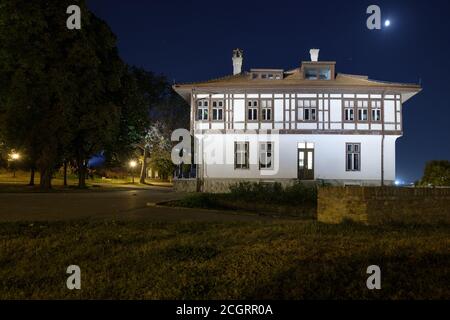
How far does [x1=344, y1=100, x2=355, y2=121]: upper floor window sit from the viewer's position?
31.5 metres

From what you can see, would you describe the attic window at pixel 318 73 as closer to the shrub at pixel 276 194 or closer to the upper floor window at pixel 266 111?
the upper floor window at pixel 266 111

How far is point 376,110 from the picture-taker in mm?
31484

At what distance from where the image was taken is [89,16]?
105 feet

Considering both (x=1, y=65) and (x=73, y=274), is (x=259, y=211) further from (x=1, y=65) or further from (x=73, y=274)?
(x=1, y=65)

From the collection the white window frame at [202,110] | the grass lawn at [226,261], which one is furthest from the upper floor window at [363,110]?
the grass lawn at [226,261]

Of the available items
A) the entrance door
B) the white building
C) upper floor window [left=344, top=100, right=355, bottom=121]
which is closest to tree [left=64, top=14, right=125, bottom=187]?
the white building

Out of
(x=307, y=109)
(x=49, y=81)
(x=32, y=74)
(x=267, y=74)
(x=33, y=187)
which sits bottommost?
(x=33, y=187)

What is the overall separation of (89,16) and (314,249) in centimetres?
2913

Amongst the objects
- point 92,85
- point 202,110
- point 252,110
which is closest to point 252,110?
point 252,110

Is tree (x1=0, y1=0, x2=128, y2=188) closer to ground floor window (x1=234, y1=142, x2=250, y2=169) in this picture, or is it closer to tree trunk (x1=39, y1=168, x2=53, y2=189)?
tree trunk (x1=39, y1=168, x2=53, y2=189)

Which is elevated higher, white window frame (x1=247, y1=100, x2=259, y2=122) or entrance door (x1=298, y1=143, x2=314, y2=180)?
white window frame (x1=247, y1=100, x2=259, y2=122)

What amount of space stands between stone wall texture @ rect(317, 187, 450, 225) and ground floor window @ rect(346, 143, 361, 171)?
2041 centimetres

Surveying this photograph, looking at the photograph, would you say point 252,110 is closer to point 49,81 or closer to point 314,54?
point 314,54

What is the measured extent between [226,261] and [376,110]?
26791 mm
